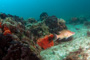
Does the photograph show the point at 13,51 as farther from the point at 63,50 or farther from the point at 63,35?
the point at 63,35

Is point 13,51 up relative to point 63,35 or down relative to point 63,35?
down

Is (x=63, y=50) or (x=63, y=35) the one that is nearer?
(x=63, y=50)

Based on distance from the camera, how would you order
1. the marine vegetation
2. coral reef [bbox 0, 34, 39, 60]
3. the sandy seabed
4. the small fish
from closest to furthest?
coral reef [bbox 0, 34, 39, 60], the marine vegetation, the sandy seabed, the small fish

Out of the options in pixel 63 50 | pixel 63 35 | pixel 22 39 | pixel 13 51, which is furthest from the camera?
pixel 63 35

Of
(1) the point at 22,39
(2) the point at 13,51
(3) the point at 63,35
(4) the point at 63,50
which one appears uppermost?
(3) the point at 63,35

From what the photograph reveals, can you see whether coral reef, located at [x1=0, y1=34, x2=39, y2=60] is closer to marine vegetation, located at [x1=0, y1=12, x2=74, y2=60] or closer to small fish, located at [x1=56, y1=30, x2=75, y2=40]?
marine vegetation, located at [x1=0, y1=12, x2=74, y2=60]

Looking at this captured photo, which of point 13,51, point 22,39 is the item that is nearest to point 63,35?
point 22,39

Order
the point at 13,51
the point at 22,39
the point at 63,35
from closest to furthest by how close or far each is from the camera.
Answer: the point at 13,51, the point at 22,39, the point at 63,35

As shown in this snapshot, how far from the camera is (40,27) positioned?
8297 mm

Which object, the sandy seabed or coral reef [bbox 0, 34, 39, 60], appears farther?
the sandy seabed

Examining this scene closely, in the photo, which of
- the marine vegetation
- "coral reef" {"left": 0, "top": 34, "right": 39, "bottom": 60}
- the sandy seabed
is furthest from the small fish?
"coral reef" {"left": 0, "top": 34, "right": 39, "bottom": 60}

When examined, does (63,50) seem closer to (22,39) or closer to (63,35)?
(22,39)

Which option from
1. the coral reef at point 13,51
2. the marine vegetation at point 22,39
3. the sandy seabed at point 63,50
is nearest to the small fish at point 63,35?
the marine vegetation at point 22,39

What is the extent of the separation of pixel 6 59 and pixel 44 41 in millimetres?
4057
